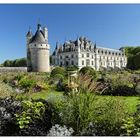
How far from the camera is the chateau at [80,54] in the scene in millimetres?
54031

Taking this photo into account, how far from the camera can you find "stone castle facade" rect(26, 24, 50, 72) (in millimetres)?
41438

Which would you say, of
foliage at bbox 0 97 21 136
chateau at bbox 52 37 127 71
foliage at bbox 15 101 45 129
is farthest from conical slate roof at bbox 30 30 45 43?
foliage at bbox 15 101 45 129

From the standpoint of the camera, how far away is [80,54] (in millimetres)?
54219

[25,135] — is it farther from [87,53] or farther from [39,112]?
[87,53]

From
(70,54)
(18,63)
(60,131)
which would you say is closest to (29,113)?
(60,131)

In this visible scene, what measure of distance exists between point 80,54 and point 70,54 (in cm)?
166

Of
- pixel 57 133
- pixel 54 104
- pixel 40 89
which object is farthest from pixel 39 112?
pixel 40 89

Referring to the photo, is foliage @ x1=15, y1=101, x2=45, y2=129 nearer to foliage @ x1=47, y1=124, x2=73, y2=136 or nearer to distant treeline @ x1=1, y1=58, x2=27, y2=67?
foliage @ x1=47, y1=124, x2=73, y2=136

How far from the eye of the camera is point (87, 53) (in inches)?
2191

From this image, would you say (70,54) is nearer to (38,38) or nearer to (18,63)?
(38,38)

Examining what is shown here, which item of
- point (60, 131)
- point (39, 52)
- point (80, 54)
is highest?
point (80, 54)

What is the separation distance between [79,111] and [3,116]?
1.11m

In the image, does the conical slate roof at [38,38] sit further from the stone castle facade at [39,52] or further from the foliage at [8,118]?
the foliage at [8,118]

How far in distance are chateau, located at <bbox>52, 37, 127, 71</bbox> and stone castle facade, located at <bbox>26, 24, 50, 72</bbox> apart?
10576mm
